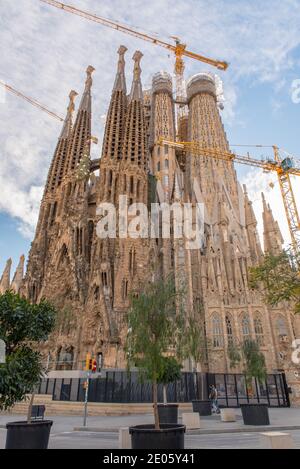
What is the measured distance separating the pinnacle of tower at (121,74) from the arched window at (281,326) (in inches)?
1864

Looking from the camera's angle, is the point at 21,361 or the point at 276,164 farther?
the point at 276,164

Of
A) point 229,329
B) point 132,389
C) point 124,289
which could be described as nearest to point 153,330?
point 132,389

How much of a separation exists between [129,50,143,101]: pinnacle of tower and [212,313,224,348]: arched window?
3948 centimetres

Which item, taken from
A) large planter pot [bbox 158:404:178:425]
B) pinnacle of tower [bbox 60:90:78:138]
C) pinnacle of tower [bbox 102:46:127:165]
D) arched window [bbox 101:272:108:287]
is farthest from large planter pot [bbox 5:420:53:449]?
pinnacle of tower [bbox 60:90:78:138]

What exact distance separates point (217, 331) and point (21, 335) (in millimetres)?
34371

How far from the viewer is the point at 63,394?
2191 cm

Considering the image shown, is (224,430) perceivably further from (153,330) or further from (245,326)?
(245,326)

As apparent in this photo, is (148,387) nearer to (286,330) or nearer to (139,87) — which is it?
(286,330)

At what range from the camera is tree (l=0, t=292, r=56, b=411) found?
7520 millimetres

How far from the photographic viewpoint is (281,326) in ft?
128

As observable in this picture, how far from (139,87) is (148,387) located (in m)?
53.3

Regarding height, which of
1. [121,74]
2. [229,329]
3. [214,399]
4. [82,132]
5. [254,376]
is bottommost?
[214,399]

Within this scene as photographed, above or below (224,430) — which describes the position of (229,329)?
above

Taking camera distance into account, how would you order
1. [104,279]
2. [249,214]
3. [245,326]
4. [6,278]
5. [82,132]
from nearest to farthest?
[104,279] → [245,326] → [6,278] → [249,214] → [82,132]
